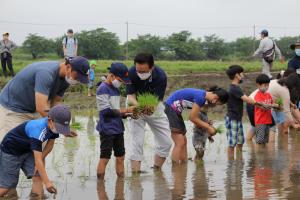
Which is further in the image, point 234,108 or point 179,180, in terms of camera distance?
point 234,108

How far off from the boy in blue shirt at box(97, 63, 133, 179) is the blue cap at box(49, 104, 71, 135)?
5.31 ft

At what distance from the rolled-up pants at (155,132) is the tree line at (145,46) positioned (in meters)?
24.6

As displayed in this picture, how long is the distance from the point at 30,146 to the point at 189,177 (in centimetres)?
232

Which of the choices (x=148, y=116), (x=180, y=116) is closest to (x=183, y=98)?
(x=180, y=116)

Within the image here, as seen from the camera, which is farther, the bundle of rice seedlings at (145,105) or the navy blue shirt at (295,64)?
the navy blue shirt at (295,64)

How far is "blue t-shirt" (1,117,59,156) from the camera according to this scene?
5.71 m

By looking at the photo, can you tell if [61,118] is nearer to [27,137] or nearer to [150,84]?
[27,137]

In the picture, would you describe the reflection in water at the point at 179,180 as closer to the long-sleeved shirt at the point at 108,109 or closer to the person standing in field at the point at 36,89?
the long-sleeved shirt at the point at 108,109

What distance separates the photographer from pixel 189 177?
7500 mm

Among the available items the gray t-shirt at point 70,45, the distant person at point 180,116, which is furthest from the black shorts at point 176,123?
the gray t-shirt at point 70,45

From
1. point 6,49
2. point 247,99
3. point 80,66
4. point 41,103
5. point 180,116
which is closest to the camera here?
point 41,103

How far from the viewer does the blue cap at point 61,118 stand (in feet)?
18.3

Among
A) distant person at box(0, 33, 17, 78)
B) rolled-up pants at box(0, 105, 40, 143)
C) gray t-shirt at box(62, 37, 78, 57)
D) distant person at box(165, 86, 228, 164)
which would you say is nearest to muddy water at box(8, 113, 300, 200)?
distant person at box(165, 86, 228, 164)

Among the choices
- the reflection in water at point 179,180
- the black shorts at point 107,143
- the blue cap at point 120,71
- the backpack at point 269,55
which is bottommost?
the reflection in water at point 179,180
